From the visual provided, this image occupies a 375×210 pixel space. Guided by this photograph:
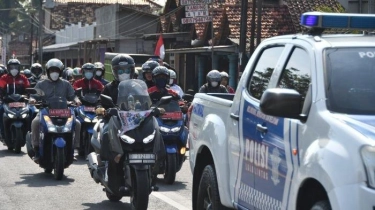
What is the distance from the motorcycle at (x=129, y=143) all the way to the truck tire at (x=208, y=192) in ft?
5.39

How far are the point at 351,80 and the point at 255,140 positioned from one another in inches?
42.3

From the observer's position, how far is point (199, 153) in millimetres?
8875

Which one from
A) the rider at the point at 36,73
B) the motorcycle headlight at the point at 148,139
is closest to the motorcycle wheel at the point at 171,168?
the motorcycle headlight at the point at 148,139

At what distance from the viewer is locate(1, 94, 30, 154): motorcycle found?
18656mm

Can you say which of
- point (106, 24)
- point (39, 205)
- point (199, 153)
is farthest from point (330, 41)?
point (106, 24)

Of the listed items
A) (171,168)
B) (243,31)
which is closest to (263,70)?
(171,168)

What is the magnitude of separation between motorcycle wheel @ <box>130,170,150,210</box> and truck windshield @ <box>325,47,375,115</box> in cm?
395

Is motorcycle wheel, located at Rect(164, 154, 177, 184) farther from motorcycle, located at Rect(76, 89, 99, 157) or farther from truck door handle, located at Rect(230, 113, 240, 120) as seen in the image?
truck door handle, located at Rect(230, 113, 240, 120)

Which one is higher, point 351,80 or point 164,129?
point 351,80

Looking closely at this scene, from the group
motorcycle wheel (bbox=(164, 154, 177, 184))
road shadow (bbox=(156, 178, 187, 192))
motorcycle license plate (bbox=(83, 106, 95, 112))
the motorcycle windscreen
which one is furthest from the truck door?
motorcycle license plate (bbox=(83, 106, 95, 112))

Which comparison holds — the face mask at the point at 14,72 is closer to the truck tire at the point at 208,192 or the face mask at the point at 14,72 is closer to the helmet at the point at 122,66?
the helmet at the point at 122,66

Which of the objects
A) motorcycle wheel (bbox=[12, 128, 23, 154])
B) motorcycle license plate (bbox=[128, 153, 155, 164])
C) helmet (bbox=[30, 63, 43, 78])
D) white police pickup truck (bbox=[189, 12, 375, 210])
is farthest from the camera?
helmet (bbox=[30, 63, 43, 78])

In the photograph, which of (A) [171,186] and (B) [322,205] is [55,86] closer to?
(A) [171,186]

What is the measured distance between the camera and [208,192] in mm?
8367
